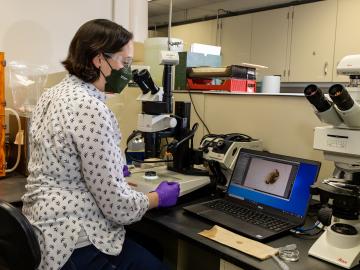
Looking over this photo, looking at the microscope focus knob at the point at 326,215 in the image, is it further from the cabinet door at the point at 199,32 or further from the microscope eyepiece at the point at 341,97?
the cabinet door at the point at 199,32

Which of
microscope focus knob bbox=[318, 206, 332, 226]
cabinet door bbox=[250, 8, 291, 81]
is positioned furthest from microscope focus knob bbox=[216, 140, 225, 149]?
cabinet door bbox=[250, 8, 291, 81]

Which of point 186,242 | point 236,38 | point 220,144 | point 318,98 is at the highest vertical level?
point 236,38

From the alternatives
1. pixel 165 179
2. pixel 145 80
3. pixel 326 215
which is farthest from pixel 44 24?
pixel 326 215

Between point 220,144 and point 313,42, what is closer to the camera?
point 220,144

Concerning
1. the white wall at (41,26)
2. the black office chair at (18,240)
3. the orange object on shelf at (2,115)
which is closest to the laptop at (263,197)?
the black office chair at (18,240)

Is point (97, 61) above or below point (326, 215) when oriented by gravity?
above

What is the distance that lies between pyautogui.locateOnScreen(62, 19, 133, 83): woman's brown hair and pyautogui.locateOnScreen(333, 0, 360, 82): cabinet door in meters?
2.59

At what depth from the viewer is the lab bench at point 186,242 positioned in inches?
44.0

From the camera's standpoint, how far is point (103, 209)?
125 centimetres

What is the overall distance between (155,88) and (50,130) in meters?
0.60

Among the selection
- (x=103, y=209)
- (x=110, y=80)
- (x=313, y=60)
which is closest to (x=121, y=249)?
(x=103, y=209)

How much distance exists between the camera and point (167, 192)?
150 centimetres

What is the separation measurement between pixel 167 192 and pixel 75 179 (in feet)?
1.30

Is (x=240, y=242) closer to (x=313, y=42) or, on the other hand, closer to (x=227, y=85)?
(x=227, y=85)
